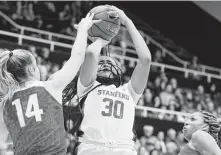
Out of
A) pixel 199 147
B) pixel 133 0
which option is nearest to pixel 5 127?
pixel 199 147

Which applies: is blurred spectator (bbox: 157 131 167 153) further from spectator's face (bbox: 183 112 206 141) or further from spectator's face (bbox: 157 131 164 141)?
spectator's face (bbox: 183 112 206 141)

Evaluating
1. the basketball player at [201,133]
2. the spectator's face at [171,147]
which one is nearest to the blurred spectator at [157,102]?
the spectator's face at [171,147]

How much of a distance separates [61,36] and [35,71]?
369 inches

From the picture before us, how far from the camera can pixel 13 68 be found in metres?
2.89

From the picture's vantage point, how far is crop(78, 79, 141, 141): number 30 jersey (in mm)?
3256

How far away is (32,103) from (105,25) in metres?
0.88

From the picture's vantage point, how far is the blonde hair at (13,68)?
2.89 metres

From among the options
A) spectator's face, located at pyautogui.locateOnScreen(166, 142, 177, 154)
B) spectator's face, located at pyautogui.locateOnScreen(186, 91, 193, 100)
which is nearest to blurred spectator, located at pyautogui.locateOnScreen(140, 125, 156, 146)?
spectator's face, located at pyautogui.locateOnScreen(166, 142, 177, 154)

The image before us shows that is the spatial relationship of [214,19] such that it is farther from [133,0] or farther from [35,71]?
[35,71]

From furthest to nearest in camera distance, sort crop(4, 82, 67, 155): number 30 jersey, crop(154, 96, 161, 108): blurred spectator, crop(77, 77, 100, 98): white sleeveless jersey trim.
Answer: crop(154, 96, 161, 108): blurred spectator, crop(77, 77, 100, 98): white sleeveless jersey trim, crop(4, 82, 67, 155): number 30 jersey

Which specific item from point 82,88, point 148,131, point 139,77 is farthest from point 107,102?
point 148,131

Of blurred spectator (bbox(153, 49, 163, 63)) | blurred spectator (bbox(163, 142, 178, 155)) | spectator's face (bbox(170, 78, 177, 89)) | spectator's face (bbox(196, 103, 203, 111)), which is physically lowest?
blurred spectator (bbox(163, 142, 178, 155))

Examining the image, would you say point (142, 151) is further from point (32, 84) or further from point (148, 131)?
point (32, 84)

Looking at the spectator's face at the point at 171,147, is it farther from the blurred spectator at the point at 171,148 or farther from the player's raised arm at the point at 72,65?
the player's raised arm at the point at 72,65
